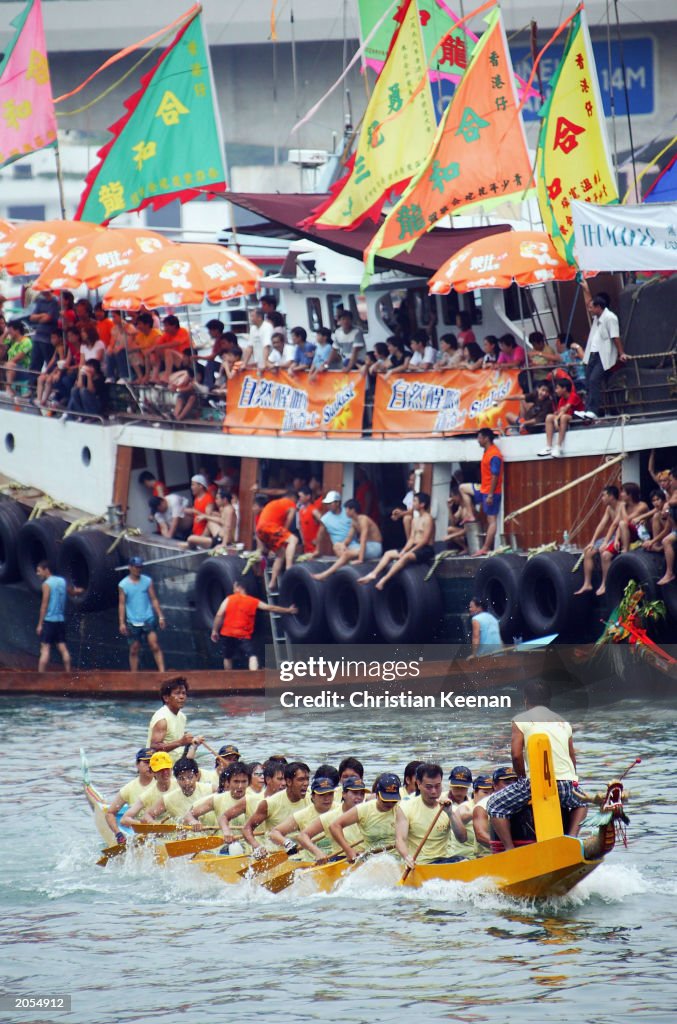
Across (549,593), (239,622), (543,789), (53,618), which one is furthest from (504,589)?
(543,789)

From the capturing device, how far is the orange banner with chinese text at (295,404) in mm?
23406

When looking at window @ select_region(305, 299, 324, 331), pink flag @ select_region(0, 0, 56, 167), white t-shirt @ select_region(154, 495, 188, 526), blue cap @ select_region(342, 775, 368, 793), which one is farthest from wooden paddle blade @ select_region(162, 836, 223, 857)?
pink flag @ select_region(0, 0, 56, 167)

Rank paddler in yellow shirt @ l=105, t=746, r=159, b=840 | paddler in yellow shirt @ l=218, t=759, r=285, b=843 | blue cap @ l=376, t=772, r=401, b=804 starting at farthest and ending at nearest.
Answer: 1. paddler in yellow shirt @ l=105, t=746, r=159, b=840
2. paddler in yellow shirt @ l=218, t=759, r=285, b=843
3. blue cap @ l=376, t=772, r=401, b=804

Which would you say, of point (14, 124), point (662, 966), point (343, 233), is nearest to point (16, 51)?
point (14, 124)

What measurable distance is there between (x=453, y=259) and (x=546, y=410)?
7.07 ft

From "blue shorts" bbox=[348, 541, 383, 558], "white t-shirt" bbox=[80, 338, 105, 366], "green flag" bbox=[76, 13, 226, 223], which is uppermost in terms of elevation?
"green flag" bbox=[76, 13, 226, 223]

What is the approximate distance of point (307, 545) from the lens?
77.2ft

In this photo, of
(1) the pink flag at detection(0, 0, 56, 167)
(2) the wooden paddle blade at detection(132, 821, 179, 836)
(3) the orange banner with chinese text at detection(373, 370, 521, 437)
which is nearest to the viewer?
(2) the wooden paddle blade at detection(132, 821, 179, 836)

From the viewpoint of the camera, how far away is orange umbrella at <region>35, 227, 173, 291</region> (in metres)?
23.7

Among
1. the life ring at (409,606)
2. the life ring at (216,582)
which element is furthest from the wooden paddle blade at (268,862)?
the life ring at (216,582)

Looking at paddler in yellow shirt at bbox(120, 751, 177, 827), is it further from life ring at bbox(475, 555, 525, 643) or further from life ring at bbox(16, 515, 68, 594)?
life ring at bbox(16, 515, 68, 594)

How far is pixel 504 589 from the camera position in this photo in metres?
21.5

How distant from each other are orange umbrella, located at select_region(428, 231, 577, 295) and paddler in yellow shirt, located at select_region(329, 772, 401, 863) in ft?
26.5

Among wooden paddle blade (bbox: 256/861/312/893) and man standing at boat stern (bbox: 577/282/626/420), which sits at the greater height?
man standing at boat stern (bbox: 577/282/626/420)
